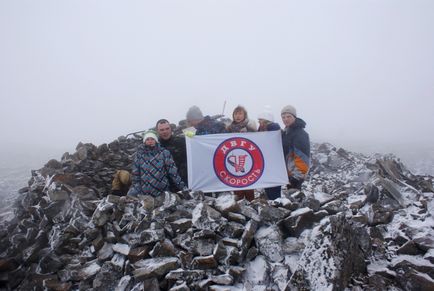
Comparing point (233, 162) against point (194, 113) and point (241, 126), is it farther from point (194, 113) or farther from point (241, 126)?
point (194, 113)

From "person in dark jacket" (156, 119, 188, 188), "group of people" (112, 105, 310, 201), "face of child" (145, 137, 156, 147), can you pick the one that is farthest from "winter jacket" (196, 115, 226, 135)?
"face of child" (145, 137, 156, 147)

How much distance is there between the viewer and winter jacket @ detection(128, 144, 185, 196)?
22.5 feet

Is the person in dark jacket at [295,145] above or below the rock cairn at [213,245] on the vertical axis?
above

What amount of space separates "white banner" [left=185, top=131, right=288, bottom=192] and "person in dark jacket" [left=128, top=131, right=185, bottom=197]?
Answer: 0.71m

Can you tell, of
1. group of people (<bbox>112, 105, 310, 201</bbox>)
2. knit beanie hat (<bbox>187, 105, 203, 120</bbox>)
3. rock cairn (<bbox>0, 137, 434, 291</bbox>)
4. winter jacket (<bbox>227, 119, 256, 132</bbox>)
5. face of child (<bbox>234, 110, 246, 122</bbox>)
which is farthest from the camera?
knit beanie hat (<bbox>187, 105, 203, 120</bbox>)

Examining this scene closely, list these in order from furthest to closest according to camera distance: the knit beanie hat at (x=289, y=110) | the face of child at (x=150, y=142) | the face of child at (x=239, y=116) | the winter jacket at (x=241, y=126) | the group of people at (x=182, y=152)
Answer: the winter jacket at (x=241, y=126) < the face of child at (x=239, y=116) < the knit beanie hat at (x=289, y=110) < the group of people at (x=182, y=152) < the face of child at (x=150, y=142)

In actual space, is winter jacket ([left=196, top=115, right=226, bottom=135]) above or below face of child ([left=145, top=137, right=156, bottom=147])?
above

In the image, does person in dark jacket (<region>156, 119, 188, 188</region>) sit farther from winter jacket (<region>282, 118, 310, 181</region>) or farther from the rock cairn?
winter jacket (<region>282, 118, 310, 181</region>)

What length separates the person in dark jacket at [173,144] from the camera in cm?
738

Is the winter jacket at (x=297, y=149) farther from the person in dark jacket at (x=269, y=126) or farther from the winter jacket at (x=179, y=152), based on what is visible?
the winter jacket at (x=179, y=152)

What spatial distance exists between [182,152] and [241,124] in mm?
1732

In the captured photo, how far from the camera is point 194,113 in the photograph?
7.90 m

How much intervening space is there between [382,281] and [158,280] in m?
3.48

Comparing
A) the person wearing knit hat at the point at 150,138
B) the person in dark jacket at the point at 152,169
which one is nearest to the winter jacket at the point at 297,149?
the person in dark jacket at the point at 152,169
